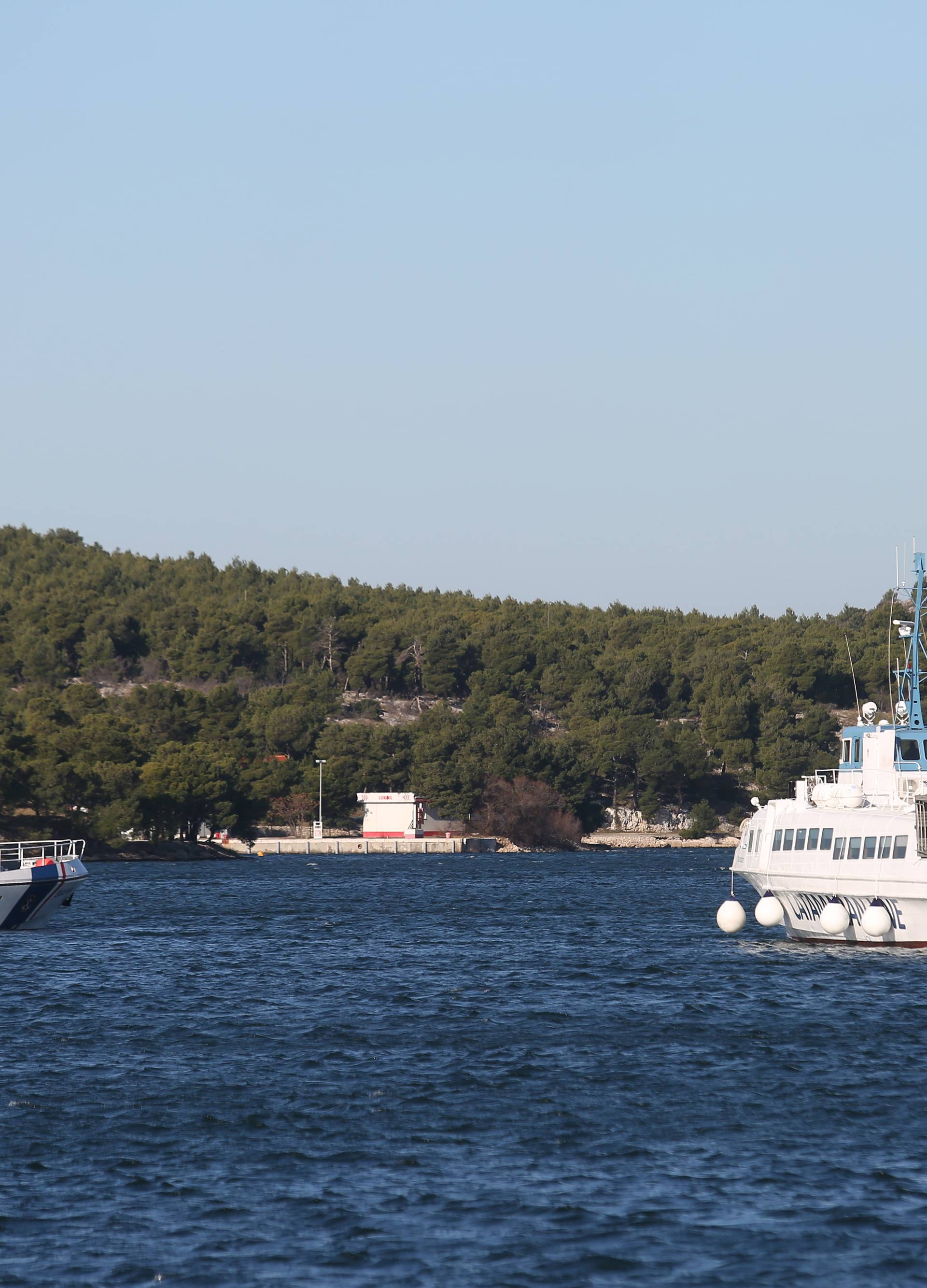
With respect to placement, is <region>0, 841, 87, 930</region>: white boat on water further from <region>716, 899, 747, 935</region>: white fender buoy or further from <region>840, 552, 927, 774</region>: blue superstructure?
<region>840, 552, 927, 774</region>: blue superstructure

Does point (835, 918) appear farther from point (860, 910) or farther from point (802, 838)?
point (802, 838)

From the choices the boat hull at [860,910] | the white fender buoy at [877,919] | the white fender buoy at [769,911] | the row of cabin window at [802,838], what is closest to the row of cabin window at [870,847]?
the row of cabin window at [802,838]

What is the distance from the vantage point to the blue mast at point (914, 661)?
5556 cm

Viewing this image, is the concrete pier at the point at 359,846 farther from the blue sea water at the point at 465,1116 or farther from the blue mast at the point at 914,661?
the blue mast at the point at 914,661

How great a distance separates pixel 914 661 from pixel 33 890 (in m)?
40.4

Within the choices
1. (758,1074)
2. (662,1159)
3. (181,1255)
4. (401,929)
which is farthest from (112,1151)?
(401,929)

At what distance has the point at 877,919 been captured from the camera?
4912 cm

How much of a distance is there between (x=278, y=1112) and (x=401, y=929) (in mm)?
43998

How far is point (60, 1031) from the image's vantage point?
4131 centimetres

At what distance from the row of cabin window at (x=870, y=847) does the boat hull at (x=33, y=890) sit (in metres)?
35.8

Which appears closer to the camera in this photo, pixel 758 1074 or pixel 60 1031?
pixel 758 1074

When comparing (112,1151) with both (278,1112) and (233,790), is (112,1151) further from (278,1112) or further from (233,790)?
(233,790)

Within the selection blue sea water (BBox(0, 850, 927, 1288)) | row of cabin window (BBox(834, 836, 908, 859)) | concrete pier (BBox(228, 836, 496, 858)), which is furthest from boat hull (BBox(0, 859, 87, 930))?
concrete pier (BBox(228, 836, 496, 858))

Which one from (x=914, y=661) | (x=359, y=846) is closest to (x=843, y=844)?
(x=914, y=661)
